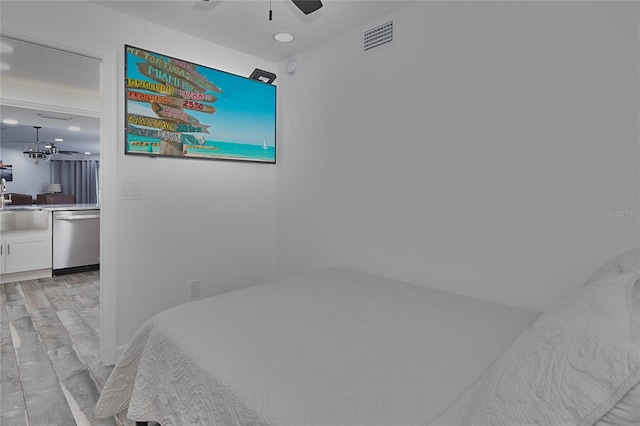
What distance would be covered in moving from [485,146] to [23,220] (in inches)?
209

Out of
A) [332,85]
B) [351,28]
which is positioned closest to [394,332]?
[332,85]

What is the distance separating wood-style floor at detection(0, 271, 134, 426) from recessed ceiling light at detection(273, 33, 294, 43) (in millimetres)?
2669

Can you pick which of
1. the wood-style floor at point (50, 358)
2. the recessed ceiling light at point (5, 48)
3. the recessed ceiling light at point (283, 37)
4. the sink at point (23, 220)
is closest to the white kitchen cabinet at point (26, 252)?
the sink at point (23, 220)

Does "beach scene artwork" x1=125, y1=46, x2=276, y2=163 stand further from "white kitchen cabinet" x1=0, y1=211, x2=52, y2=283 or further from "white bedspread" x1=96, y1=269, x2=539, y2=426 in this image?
"white kitchen cabinet" x1=0, y1=211, x2=52, y2=283

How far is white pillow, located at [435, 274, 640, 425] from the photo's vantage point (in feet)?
2.01

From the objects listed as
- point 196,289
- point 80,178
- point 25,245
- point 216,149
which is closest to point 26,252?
point 25,245

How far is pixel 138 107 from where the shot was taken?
7.95ft

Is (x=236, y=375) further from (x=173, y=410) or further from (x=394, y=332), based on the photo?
(x=394, y=332)

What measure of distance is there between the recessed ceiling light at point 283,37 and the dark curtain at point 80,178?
9.76 m

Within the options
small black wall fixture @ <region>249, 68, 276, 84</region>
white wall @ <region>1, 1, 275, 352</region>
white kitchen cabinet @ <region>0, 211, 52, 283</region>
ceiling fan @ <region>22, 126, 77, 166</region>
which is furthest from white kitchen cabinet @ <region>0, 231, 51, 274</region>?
small black wall fixture @ <region>249, 68, 276, 84</region>

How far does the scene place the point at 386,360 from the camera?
1177 millimetres

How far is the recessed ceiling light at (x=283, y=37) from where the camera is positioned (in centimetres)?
266

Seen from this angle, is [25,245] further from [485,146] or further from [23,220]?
[485,146]

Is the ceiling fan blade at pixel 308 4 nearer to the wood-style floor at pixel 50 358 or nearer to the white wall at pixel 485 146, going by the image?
the white wall at pixel 485 146
